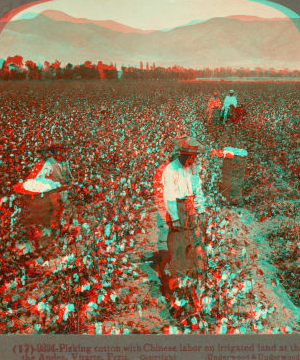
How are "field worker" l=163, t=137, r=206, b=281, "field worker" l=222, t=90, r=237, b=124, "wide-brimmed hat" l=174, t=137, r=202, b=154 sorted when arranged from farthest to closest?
"field worker" l=222, t=90, r=237, b=124 → "wide-brimmed hat" l=174, t=137, r=202, b=154 → "field worker" l=163, t=137, r=206, b=281

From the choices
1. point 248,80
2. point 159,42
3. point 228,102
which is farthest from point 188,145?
point 159,42

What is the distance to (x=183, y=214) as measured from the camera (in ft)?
6.72

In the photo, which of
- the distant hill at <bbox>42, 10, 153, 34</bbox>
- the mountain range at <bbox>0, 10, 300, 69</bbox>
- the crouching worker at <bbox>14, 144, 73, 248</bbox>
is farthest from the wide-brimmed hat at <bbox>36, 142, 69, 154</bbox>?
the distant hill at <bbox>42, 10, 153, 34</bbox>

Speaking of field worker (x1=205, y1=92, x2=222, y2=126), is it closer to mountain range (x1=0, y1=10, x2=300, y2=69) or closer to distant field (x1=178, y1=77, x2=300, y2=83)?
distant field (x1=178, y1=77, x2=300, y2=83)

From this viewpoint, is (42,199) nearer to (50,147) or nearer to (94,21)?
(50,147)

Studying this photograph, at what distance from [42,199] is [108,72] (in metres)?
1.54

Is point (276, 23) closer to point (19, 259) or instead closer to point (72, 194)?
point (72, 194)

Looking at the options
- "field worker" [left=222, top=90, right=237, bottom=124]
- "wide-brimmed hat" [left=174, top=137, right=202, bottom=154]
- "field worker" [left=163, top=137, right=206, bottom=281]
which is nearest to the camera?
"field worker" [left=163, top=137, right=206, bottom=281]

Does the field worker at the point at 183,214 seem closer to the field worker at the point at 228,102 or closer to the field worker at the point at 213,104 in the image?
the field worker at the point at 213,104

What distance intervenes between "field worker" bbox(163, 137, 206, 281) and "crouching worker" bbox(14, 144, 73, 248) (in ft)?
3.59

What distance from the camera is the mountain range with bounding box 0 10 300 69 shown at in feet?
7.24

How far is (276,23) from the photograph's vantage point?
88.2 inches

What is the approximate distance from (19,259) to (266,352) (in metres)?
2.52

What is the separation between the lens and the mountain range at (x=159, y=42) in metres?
2.21
